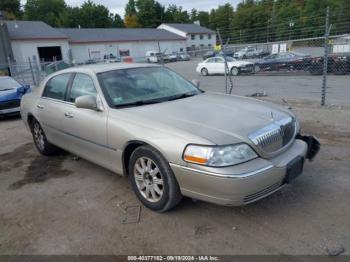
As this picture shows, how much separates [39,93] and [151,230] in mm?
3308

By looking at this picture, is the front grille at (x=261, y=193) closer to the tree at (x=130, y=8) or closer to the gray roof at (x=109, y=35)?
the gray roof at (x=109, y=35)

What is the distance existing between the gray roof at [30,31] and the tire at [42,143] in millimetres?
36599

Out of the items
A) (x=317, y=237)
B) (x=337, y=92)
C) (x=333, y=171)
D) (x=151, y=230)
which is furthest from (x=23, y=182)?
(x=337, y=92)

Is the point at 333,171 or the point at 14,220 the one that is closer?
the point at 14,220

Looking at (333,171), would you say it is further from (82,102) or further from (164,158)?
(82,102)

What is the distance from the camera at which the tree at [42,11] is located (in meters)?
67.6

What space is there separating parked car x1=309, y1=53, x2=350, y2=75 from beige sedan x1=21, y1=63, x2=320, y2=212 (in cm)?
1223

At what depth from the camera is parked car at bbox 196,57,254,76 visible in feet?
61.4

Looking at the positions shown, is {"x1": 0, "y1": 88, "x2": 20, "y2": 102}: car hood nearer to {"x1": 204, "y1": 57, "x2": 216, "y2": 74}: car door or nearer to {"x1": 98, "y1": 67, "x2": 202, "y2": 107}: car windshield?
{"x1": 98, "y1": 67, "x2": 202, "y2": 107}: car windshield

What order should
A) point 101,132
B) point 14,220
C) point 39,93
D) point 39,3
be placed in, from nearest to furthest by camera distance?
point 14,220 → point 101,132 → point 39,93 → point 39,3

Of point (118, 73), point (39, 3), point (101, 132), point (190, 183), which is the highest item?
point (39, 3)

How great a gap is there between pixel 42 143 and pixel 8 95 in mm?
4932

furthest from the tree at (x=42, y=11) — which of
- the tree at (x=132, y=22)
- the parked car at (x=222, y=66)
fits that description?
the parked car at (x=222, y=66)

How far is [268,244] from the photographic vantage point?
281 centimetres
